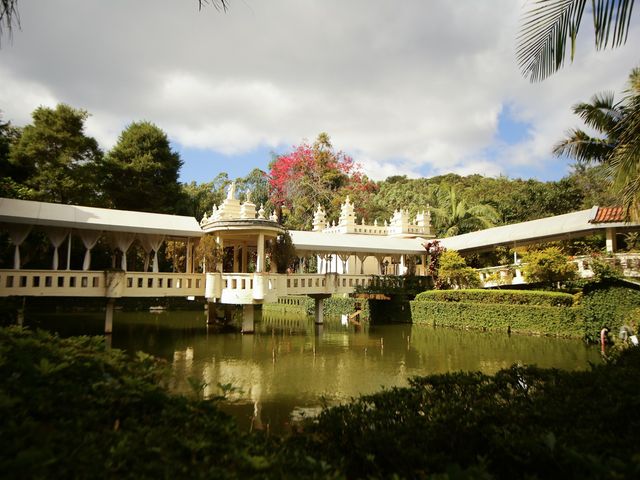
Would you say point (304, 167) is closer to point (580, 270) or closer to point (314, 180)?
point (314, 180)

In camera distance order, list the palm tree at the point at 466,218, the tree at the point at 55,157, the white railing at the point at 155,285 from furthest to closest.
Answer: the palm tree at the point at 466,218 → the tree at the point at 55,157 → the white railing at the point at 155,285

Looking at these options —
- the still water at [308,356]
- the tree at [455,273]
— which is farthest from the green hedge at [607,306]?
the tree at [455,273]

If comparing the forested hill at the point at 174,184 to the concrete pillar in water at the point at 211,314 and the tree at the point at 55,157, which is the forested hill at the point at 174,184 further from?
the concrete pillar in water at the point at 211,314

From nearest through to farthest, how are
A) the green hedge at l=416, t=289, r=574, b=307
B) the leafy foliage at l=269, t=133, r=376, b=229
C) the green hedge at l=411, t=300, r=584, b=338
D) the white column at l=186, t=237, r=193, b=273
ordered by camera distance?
the green hedge at l=411, t=300, r=584, b=338
the green hedge at l=416, t=289, r=574, b=307
the white column at l=186, t=237, r=193, b=273
the leafy foliage at l=269, t=133, r=376, b=229

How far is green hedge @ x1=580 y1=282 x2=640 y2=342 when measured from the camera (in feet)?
40.2

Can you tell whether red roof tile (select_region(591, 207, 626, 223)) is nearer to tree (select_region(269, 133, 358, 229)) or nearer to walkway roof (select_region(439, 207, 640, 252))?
walkway roof (select_region(439, 207, 640, 252))

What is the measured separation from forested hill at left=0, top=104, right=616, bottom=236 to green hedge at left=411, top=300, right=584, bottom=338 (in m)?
9.05

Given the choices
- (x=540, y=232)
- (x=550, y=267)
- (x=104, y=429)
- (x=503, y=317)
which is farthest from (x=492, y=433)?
(x=540, y=232)

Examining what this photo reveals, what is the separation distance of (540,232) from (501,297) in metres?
3.61

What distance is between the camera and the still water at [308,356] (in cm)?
736

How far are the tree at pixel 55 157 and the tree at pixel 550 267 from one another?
22642 mm

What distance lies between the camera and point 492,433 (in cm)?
312

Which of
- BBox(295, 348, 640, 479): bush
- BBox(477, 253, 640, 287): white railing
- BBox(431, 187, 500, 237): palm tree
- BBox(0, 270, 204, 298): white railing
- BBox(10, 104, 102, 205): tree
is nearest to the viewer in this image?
BBox(295, 348, 640, 479): bush

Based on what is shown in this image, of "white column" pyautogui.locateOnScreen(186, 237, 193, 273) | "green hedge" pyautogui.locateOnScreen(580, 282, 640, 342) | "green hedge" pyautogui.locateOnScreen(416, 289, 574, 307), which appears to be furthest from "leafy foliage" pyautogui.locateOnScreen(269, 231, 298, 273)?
"green hedge" pyautogui.locateOnScreen(580, 282, 640, 342)
